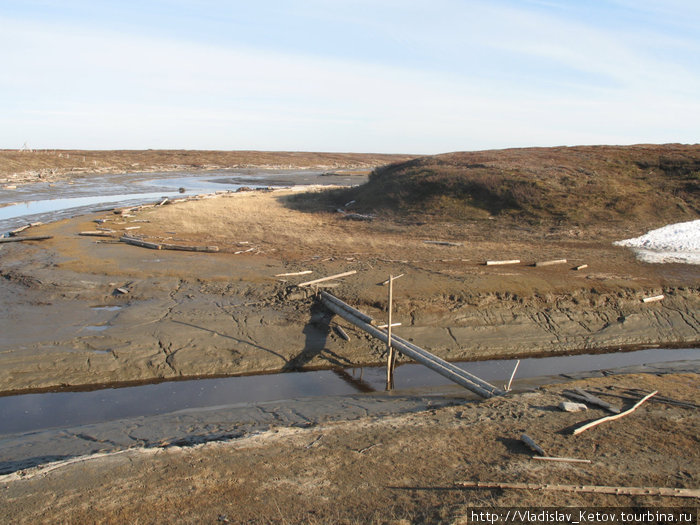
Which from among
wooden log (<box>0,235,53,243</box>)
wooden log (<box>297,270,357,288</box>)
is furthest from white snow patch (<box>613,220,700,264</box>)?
wooden log (<box>0,235,53,243</box>)

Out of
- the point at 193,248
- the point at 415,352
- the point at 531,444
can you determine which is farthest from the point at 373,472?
the point at 193,248

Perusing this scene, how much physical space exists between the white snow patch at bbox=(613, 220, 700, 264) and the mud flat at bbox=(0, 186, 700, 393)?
682 mm

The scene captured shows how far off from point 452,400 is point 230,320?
5.20m

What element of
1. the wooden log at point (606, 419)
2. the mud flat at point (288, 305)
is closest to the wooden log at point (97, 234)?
the mud flat at point (288, 305)

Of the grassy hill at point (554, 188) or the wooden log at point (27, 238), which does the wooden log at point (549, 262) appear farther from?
the wooden log at point (27, 238)

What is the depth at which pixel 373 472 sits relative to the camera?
17.9ft

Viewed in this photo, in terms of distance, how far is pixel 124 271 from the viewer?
44.7ft

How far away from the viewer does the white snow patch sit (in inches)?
627

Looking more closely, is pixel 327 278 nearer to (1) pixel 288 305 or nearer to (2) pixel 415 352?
(1) pixel 288 305

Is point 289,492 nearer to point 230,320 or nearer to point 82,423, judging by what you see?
point 82,423

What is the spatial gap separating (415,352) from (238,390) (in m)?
3.20

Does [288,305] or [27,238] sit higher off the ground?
[27,238]

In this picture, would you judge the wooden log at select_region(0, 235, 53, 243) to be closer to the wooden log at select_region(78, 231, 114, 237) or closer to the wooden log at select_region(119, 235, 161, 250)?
the wooden log at select_region(78, 231, 114, 237)

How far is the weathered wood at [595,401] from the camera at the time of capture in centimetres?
698
